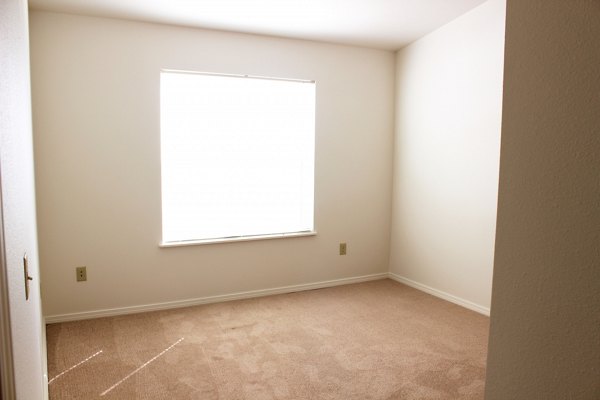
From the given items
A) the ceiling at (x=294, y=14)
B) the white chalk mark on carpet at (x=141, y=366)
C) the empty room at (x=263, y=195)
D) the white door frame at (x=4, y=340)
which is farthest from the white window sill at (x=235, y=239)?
the white door frame at (x=4, y=340)

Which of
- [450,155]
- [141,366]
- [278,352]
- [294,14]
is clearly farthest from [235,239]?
[450,155]

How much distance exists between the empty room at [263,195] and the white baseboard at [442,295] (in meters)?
0.02

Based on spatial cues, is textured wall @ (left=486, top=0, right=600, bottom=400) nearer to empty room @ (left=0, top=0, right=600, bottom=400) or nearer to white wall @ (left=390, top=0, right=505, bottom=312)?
empty room @ (left=0, top=0, right=600, bottom=400)

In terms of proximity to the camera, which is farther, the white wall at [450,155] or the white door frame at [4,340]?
the white wall at [450,155]

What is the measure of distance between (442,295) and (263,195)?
1.80m

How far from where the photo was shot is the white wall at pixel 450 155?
3139 millimetres

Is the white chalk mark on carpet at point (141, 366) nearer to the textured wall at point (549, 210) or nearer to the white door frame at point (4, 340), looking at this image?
the white door frame at point (4, 340)

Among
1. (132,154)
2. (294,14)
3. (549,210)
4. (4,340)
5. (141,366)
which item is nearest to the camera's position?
(4,340)

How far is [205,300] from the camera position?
3.50 metres

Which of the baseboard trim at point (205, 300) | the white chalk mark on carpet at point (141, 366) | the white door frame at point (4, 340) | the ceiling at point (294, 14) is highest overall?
the ceiling at point (294, 14)

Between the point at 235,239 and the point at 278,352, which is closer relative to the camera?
the point at 278,352

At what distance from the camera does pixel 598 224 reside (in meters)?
0.67

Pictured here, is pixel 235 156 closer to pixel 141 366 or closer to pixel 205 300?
pixel 205 300

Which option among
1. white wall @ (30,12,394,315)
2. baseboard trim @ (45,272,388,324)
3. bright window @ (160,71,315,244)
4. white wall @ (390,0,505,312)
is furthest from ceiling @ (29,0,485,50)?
baseboard trim @ (45,272,388,324)
